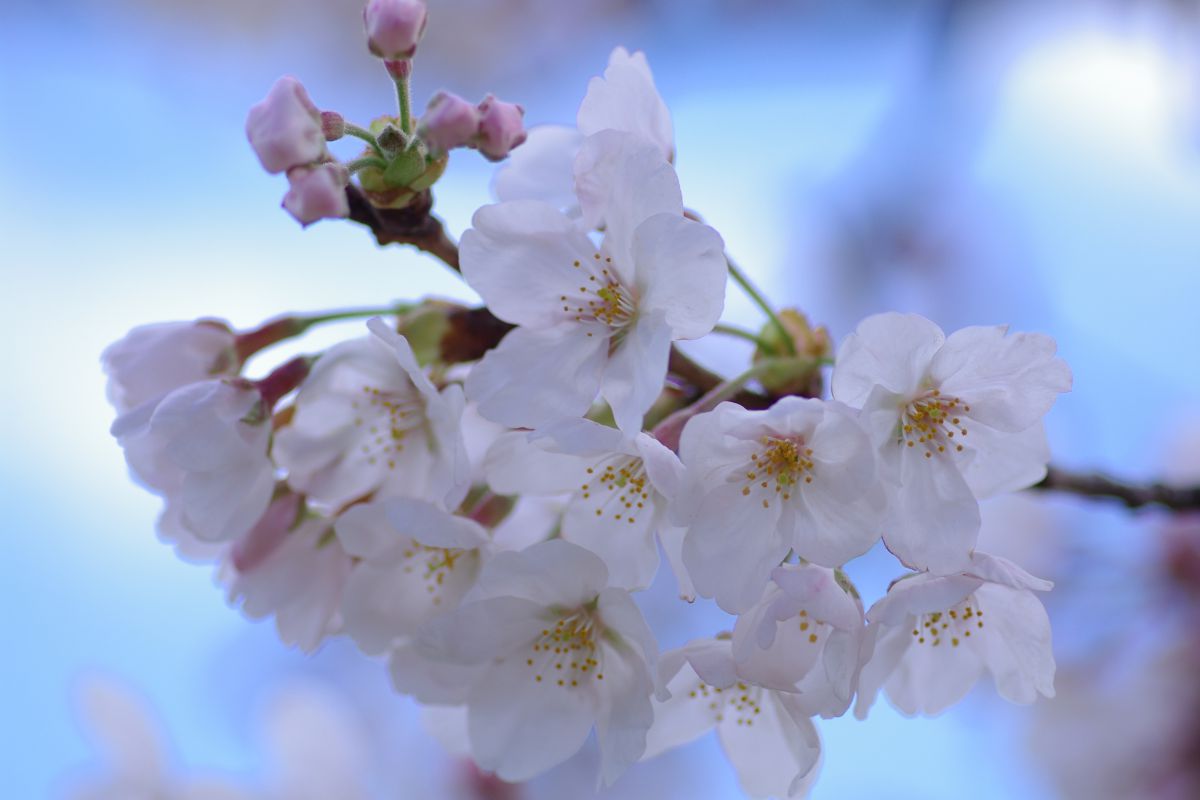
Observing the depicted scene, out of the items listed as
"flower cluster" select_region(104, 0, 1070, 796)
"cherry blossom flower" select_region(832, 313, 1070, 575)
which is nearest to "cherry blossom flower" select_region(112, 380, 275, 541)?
"flower cluster" select_region(104, 0, 1070, 796)

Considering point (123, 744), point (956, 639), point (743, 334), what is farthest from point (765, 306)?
point (123, 744)

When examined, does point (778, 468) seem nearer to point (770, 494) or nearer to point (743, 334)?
point (770, 494)

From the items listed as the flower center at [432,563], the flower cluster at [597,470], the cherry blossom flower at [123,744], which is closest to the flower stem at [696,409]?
the flower cluster at [597,470]

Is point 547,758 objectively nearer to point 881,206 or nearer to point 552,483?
point 552,483

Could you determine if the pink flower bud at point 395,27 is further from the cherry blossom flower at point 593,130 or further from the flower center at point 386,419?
the flower center at point 386,419

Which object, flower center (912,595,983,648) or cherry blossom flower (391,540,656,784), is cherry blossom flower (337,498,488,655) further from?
flower center (912,595,983,648)
